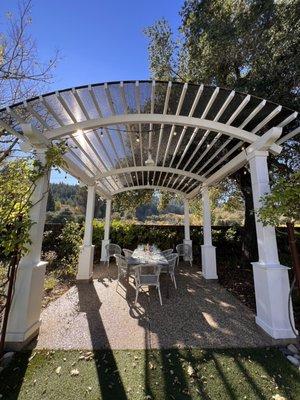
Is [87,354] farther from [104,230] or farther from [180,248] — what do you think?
[104,230]

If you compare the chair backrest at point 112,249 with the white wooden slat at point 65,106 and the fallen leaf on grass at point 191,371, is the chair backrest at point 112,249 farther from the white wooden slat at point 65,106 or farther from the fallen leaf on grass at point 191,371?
the fallen leaf on grass at point 191,371

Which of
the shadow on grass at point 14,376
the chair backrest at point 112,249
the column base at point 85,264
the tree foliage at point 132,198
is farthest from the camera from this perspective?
the tree foliage at point 132,198

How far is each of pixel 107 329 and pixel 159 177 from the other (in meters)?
5.92

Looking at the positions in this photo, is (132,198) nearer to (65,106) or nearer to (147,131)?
(147,131)

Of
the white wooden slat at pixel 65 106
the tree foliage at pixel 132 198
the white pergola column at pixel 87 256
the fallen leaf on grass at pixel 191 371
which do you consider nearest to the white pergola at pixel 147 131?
the white wooden slat at pixel 65 106

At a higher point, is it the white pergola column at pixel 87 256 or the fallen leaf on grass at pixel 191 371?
the white pergola column at pixel 87 256

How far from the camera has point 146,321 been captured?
4.00 metres

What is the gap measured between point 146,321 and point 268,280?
2.20 metres

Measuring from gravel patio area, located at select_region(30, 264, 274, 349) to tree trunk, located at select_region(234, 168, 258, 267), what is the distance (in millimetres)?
2687

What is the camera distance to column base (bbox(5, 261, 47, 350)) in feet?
9.89

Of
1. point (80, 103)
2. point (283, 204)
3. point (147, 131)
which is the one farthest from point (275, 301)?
point (80, 103)

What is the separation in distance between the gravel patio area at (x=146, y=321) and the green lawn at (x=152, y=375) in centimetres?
27

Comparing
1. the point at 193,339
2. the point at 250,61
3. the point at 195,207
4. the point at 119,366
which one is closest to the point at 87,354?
the point at 119,366

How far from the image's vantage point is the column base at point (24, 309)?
3014 millimetres
